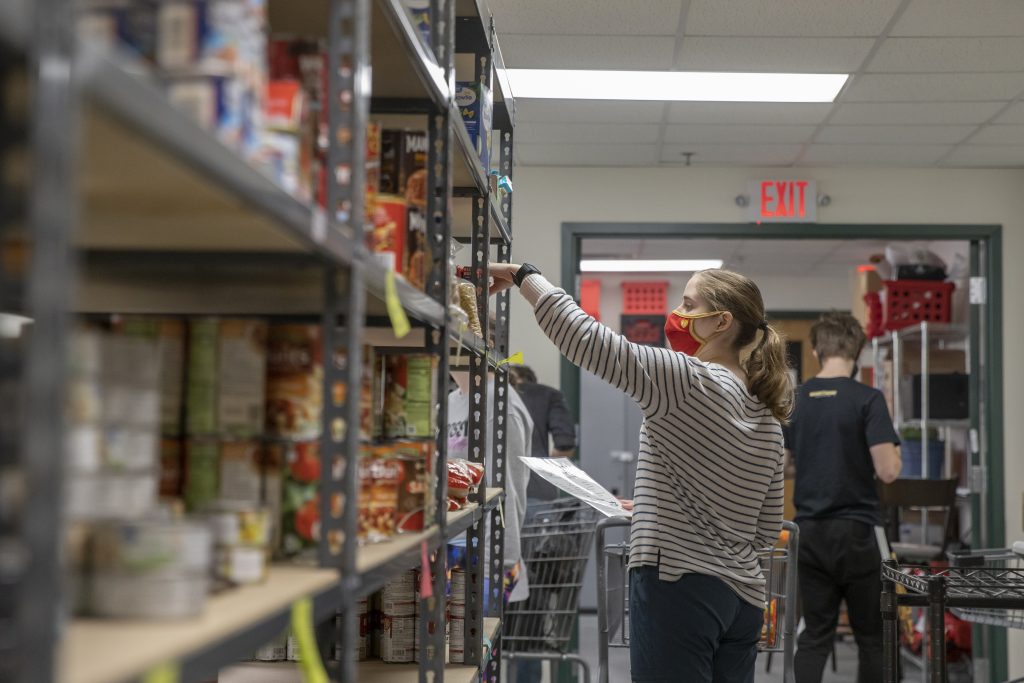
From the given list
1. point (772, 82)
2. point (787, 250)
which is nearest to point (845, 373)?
point (772, 82)

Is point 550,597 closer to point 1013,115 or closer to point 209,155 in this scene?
point 1013,115

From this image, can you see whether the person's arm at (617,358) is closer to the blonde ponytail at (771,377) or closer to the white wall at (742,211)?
the blonde ponytail at (771,377)

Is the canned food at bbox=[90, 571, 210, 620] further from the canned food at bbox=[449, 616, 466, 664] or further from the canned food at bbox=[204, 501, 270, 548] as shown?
the canned food at bbox=[449, 616, 466, 664]

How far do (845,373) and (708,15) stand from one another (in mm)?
1548

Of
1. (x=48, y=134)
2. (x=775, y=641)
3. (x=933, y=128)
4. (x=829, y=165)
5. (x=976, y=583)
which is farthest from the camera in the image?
(x=829, y=165)

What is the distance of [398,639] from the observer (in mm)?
2240

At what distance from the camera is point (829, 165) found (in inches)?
230

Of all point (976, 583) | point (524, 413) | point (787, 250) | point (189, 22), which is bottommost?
point (976, 583)

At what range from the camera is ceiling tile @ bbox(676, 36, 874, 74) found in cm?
406

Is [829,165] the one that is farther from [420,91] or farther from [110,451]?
[110,451]

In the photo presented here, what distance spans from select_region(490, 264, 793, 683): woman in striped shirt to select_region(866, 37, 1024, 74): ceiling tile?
6.75ft

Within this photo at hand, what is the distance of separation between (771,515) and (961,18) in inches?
82.8

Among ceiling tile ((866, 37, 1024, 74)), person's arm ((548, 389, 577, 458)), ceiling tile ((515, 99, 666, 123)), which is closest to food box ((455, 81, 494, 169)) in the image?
ceiling tile ((866, 37, 1024, 74))

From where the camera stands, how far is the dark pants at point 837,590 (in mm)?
4199
